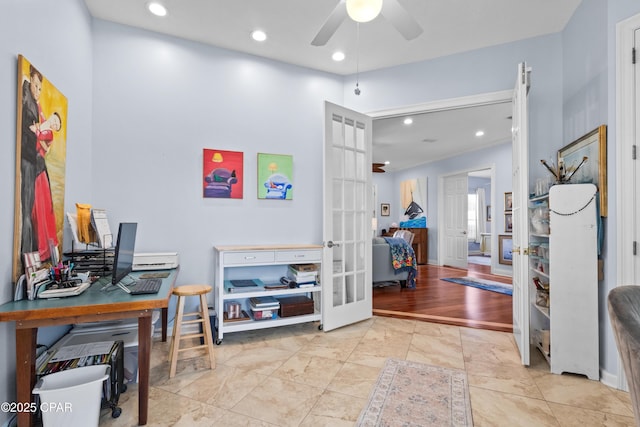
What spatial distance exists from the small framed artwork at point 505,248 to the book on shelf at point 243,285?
5.40 metres

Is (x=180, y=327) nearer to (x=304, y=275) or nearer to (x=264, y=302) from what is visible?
(x=264, y=302)

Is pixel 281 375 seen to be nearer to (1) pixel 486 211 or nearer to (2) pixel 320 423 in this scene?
(2) pixel 320 423

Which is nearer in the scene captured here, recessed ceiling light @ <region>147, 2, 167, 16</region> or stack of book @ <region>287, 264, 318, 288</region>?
recessed ceiling light @ <region>147, 2, 167, 16</region>

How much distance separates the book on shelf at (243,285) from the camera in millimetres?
2996

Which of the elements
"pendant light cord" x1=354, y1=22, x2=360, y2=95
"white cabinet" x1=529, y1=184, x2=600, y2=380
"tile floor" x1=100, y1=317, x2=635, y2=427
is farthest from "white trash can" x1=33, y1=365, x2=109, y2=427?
"pendant light cord" x1=354, y1=22, x2=360, y2=95

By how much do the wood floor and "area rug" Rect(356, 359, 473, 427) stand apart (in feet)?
4.35

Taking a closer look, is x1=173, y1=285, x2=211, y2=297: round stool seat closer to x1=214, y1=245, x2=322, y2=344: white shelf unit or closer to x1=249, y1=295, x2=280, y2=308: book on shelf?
x1=214, y1=245, x2=322, y2=344: white shelf unit

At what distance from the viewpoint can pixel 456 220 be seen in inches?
306

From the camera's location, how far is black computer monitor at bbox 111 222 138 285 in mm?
1927

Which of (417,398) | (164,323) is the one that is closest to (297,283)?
(164,323)

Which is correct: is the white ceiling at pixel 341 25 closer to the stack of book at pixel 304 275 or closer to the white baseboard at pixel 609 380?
the stack of book at pixel 304 275

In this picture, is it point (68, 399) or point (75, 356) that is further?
point (75, 356)

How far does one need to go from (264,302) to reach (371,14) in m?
2.47

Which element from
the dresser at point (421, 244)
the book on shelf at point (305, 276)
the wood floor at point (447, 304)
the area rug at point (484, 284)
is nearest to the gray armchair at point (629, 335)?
→ the book on shelf at point (305, 276)
